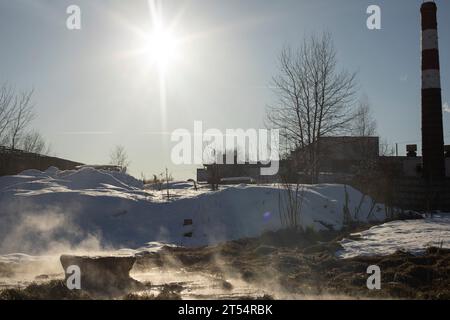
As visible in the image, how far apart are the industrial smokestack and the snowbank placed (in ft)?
30.6

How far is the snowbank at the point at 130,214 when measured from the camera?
12.4 m

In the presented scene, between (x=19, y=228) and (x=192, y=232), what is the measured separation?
4820mm

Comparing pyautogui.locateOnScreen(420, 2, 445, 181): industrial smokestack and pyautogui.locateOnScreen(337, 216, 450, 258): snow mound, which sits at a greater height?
pyautogui.locateOnScreen(420, 2, 445, 181): industrial smokestack

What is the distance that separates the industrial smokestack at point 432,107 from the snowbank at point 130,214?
931 cm

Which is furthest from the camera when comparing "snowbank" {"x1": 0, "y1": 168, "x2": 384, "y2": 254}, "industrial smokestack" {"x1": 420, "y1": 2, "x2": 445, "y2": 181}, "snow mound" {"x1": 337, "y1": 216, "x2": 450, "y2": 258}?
"industrial smokestack" {"x1": 420, "y1": 2, "x2": 445, "y2": 181}

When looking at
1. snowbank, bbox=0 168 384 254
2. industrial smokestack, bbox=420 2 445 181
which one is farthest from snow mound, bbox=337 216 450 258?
industrial smokestack, bbox=420 2 445 181

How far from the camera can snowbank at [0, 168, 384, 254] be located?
1242 cm

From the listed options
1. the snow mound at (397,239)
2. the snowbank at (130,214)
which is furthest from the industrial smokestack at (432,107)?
the snow mound at (397,239)

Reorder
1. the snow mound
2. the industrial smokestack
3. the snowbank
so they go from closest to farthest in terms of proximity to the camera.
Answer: the snow mound → the snowbank → the industrial smokestack

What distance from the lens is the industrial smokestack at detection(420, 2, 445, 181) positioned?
25438 millimetres

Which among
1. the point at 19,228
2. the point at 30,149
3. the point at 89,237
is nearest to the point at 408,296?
the point at 89,237

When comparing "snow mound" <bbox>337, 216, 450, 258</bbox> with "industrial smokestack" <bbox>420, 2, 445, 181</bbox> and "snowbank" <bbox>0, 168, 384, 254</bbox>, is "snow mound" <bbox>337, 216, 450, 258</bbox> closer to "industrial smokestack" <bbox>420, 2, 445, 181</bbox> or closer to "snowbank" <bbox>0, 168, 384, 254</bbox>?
"snowbank" <bbox>0, 168, 384, 254</bbox>

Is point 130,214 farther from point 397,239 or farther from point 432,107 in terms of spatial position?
point 432,107

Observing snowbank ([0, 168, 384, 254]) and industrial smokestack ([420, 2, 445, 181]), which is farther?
industrial smokestack ([420, 2, 445, 181])
